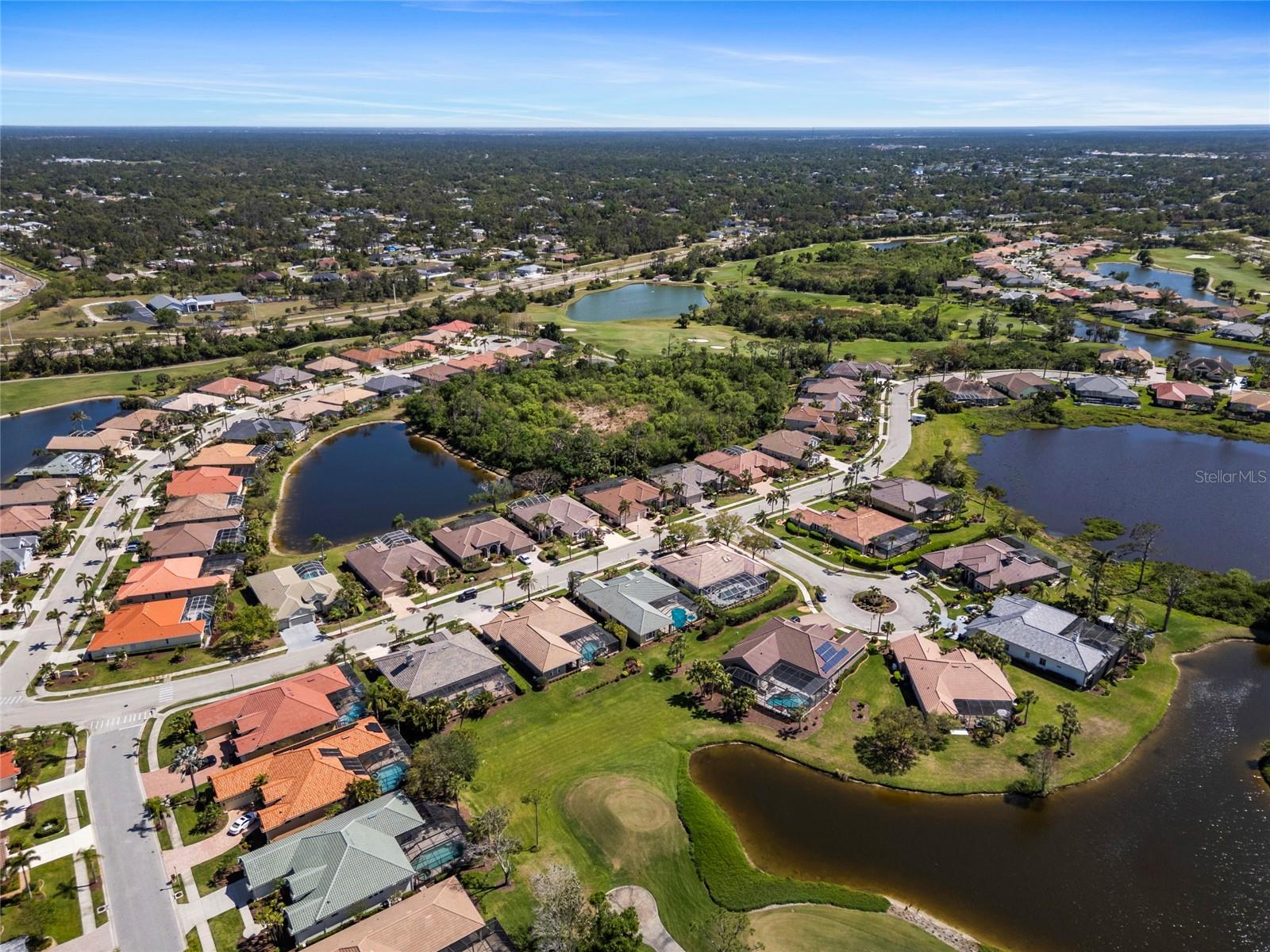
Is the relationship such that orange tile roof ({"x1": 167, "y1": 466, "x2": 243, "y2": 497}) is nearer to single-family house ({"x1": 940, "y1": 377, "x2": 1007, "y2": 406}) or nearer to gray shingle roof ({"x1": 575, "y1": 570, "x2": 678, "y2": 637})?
gray shingle roof ({"x1": 575, "y1": 570, "x2": 678, "y2": 637})

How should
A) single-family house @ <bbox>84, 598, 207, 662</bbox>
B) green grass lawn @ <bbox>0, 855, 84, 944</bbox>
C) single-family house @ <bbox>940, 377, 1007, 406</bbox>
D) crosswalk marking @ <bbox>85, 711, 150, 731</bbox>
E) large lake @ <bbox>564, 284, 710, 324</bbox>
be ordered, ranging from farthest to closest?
large lake @ <bbox>564, 284, 710, 324</bbox> → single-family house @ <bbox>940, 377, 1007, 406</bbox> → single-family house @ <bbox>84, 598, 207, 662</bbox> → crosswalk marking @ <bbox>85, 711, 150, 731</bbox> → green grass lawn @ <bbox>0, 855, 84, 944</bbox>

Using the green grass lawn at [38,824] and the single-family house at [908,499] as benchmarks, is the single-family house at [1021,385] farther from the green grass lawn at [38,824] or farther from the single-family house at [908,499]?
the green grass lawn at [38,824]

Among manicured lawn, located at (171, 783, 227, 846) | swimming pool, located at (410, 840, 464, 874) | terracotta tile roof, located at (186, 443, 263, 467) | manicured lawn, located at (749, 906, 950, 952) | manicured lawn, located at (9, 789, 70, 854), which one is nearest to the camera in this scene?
manicured lawn, located at (749, 906, 950, 952)

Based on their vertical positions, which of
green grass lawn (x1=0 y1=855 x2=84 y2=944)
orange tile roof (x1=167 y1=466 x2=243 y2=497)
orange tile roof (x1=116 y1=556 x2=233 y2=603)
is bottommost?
green grass lawn (x1=0 y1=855 x2=84 y2=944)

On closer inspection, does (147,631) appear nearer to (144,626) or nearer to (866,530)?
(144,626)

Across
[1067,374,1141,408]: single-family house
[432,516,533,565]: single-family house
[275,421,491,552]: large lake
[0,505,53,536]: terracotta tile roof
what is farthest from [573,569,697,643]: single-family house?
[1067,374,1141,408]: single-family house

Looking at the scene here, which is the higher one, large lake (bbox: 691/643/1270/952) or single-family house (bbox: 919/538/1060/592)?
single-family house (bbox: 919/538/1060/592)

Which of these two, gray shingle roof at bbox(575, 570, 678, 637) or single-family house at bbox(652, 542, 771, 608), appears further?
single-family house at bbox(652, 542, 771, 608)
